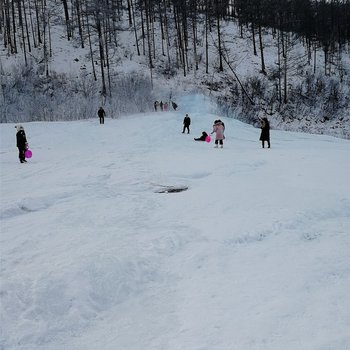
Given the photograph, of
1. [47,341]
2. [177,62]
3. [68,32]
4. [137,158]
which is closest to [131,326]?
[47,341]

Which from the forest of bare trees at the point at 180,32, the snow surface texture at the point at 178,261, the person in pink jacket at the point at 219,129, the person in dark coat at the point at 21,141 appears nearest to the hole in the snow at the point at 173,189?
the snow surface texture at the point at 178,261

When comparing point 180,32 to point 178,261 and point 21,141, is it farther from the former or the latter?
point 178,261

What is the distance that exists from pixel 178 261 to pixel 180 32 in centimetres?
4326

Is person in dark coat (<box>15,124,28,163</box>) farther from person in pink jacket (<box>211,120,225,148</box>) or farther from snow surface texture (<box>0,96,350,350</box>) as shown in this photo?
person in pink jacket (<box>211,120,225,148</box>)

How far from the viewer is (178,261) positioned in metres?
5.07

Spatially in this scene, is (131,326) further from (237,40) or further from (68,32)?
(237,40)

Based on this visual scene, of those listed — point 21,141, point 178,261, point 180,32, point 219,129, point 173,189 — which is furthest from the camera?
point 180,32

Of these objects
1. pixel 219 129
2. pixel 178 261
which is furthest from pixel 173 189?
pixel 219 129

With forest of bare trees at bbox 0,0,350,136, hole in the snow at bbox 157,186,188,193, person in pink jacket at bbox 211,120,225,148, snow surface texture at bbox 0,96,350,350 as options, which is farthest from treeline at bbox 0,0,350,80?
snow surface texture at bbox 0,96,350,350

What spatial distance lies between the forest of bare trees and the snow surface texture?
90.0ft

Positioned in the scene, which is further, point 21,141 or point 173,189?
point 21,141

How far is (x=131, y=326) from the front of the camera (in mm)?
3781

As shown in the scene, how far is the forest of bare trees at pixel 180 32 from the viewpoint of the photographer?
41.1 metres

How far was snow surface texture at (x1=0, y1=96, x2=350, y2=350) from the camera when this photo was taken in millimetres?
3574
